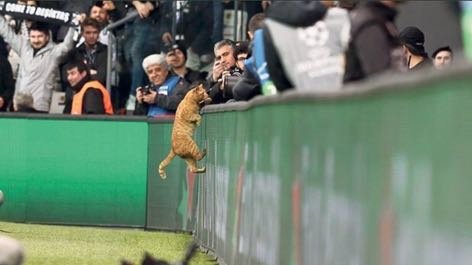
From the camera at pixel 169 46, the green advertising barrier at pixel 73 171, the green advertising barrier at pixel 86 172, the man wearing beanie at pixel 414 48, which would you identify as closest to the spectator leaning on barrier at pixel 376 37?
the man wearing beanie at pixel 414 48


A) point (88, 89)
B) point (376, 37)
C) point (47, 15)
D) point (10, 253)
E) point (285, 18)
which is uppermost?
point (47, 15)

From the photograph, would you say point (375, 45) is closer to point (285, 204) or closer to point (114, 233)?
point (285, 204)

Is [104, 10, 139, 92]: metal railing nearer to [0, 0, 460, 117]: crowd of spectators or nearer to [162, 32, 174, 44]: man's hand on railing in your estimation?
[0, 0, 460, 117]: crowd of spectators

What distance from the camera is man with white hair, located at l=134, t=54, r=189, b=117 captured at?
17922 millimetres

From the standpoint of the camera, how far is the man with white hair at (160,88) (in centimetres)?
1792

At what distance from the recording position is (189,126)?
16281 millimetres

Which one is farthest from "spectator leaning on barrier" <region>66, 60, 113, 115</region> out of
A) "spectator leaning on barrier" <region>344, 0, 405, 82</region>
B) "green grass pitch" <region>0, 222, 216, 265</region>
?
"spectator leaning on barrier" <region>344, 0, 405, 82</region>

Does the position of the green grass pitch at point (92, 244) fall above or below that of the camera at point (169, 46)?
below

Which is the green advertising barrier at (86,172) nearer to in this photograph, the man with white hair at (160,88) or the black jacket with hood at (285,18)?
the man with white hair at (160,88)

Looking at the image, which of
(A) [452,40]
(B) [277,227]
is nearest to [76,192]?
(A) [452,40]

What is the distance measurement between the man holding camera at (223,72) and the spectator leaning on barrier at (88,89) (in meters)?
3.72

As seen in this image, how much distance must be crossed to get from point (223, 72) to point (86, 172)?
4.58m

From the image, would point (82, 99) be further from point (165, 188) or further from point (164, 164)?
point (164, 164)

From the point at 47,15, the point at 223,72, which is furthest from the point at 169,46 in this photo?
the point at 223,72
